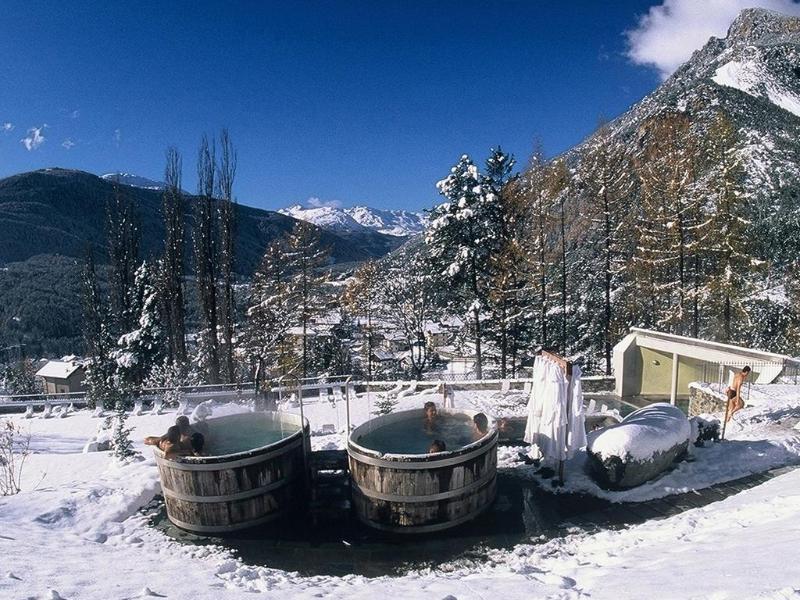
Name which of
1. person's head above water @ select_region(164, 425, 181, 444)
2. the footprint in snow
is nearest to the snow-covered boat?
the footprint in snow

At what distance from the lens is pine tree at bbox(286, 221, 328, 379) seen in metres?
22.0

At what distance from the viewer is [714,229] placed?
57.5ft

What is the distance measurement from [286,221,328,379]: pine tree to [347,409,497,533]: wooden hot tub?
14678mm

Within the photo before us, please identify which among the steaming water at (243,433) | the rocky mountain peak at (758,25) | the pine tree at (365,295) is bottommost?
the steaming water at (243,433)

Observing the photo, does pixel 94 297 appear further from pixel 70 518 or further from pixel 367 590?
pixel 367 590

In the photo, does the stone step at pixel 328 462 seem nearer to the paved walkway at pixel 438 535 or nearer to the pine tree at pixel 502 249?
the paved walkway at pixel 438 535

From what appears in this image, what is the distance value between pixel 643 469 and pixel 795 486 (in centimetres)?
199

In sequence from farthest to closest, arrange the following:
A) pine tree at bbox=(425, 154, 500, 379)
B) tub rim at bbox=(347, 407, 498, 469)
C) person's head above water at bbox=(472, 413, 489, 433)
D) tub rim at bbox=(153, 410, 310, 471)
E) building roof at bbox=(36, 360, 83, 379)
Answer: building roof at bbox=(36, 360, 83, 379) < pine tree at bbox=(425, 154, 500, 379) < person's head above water at bbox=(472, 413, 489, 433) < tub rim at bbox=(153, 410, 310, 471) < tub rim at bbox=(347, 407, 498, 469)

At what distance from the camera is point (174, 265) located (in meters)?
23.0

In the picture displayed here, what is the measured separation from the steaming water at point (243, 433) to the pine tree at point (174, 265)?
14.7 m

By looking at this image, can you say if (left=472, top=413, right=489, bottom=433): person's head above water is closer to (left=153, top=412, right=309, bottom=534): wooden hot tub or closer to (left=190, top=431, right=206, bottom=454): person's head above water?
(left=153, top=412, right=309, bottom=534): wooden hot tub

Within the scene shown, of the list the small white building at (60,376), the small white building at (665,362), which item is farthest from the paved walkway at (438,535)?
the small white building at (60,376)

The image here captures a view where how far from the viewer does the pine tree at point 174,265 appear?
22938 millimetres

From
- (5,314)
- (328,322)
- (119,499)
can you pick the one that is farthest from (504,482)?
(5,314)
